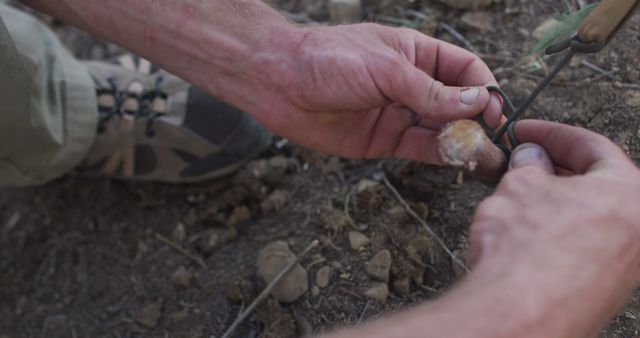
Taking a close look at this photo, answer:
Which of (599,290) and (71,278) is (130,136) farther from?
(599,290)

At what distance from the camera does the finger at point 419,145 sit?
1.31 metres

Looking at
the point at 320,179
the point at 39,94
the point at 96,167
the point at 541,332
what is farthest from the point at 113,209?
the point at 541,332

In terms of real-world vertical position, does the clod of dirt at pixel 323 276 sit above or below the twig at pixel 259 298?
above

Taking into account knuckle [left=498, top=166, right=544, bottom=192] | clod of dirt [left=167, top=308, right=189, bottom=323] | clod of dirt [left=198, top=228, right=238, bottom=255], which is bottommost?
clod of dirt [left=167, top=308, right=189, bottom=323]

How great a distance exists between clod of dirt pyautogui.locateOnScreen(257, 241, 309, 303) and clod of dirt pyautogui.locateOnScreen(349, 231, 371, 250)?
126mm

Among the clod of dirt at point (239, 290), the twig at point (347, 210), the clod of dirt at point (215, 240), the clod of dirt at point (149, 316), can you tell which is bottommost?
the clod of dirt at point (149, 316)

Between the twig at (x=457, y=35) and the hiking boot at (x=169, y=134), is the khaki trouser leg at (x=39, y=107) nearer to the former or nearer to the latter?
the hiking boot at (x=169, y=134)

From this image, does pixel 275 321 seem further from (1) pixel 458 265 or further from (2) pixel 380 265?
(1) pixel 458 265

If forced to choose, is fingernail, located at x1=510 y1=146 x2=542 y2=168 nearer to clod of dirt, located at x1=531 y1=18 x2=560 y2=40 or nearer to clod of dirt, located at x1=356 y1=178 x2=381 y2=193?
clod of dirt, located at x1=356 y1=178 x2=381 y2=193

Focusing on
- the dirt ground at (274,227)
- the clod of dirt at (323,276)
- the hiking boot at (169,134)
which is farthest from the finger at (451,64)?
the hiking boot at (169,134)

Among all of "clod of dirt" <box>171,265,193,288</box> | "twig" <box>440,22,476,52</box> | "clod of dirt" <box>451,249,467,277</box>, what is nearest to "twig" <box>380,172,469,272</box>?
"clod of dirt" <box>451,249,467,277</box>

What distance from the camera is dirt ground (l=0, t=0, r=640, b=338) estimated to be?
1362 mm

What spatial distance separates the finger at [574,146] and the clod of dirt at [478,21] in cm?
66

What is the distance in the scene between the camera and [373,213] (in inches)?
57.4
